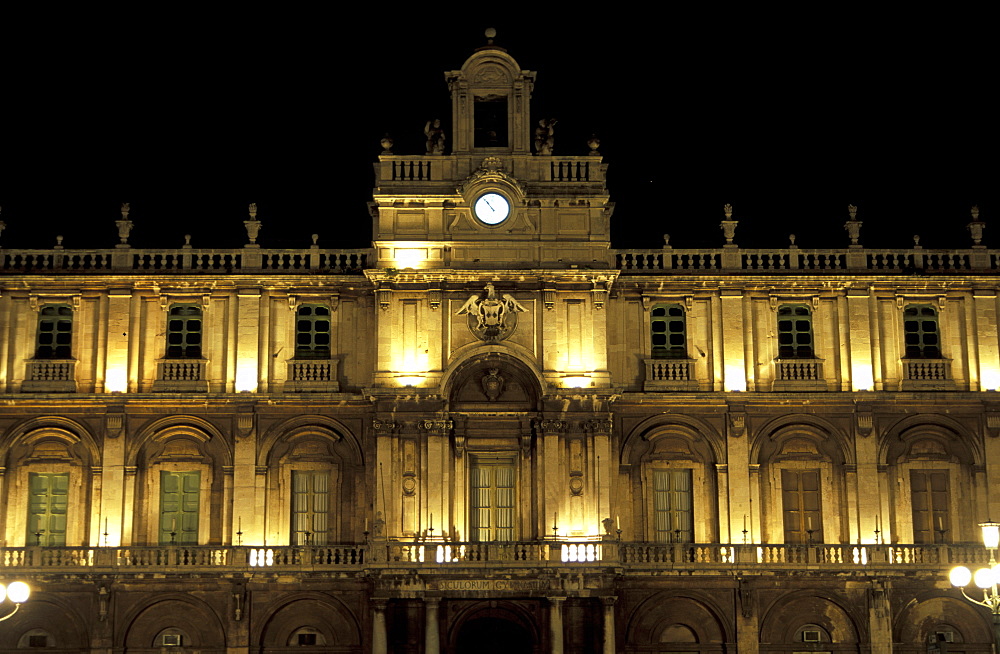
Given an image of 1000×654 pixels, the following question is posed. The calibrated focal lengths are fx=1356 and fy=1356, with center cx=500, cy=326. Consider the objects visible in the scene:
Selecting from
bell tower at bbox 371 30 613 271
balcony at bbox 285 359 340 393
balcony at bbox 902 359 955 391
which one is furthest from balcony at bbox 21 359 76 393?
balcony at bbox 902 359 955 391

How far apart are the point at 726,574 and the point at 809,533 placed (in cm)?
349

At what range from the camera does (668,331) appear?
4631 centimetres

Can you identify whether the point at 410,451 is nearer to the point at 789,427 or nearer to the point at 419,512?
the point at 419,512

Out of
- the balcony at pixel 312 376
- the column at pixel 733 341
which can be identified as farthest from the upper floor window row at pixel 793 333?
the balcony at pixel 312 376

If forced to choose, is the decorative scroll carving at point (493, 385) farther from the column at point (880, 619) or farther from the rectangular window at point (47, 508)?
the rectangular window at point (47, 508)

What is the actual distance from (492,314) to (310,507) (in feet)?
29.0

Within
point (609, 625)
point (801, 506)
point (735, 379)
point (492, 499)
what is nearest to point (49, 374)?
point (492, 499)

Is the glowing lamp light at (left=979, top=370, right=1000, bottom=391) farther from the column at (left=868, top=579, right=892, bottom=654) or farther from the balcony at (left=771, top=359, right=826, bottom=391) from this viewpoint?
the column at (left=868, top=579, right=892, bottom=654)

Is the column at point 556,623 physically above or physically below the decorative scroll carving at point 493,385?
below

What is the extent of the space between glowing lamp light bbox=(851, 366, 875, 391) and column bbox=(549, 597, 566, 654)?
12.5 meters

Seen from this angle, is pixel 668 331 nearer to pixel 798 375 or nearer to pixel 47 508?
pixel 798 375

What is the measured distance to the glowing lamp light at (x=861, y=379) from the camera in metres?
45.7

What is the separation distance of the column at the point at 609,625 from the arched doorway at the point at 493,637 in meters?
2.88

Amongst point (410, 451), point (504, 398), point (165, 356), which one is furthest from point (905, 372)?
point (165, 356)
